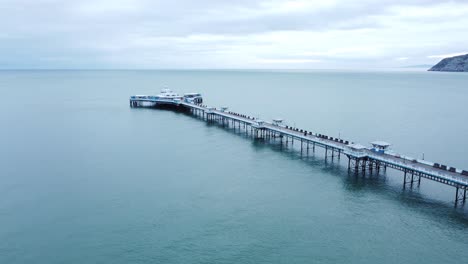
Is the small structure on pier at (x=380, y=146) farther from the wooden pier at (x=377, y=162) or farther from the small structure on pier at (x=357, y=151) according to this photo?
the small structure on pier at (x=357, y=151)

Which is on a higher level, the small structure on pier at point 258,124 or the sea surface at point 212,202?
the small structure on pier at point 258,124

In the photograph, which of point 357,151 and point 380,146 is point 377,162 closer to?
point 380,146

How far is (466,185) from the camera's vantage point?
44062mm

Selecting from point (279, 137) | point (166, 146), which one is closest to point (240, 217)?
point (166, 146)

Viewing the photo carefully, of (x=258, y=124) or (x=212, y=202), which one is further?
(x=258, y=124)

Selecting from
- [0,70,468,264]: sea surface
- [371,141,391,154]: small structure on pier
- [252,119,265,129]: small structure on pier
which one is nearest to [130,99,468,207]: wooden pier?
[252,119,265,129]: small structure on pier

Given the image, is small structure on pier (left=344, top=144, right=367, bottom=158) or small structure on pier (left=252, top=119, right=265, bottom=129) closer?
small structure on pier (left=344, top=144, right=367, bottom=158)

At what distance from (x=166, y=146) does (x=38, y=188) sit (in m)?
28.1

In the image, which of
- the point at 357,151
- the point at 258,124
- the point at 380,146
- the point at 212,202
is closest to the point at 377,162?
the point at 380,146

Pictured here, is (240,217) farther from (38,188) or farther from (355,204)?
(38,188)

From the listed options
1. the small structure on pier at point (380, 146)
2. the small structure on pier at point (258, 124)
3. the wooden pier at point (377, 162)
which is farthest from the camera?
the small structure on pier at point (258, 124)

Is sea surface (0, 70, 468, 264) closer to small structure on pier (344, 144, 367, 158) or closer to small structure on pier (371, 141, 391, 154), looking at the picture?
small structure on pier (344, 144, 367, 158)

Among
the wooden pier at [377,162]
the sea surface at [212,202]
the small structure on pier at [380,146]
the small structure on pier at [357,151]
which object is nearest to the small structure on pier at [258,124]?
the wooden pier at [377,162]

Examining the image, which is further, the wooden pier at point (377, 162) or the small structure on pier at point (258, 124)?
the small structure on pier at point (258, 124)
